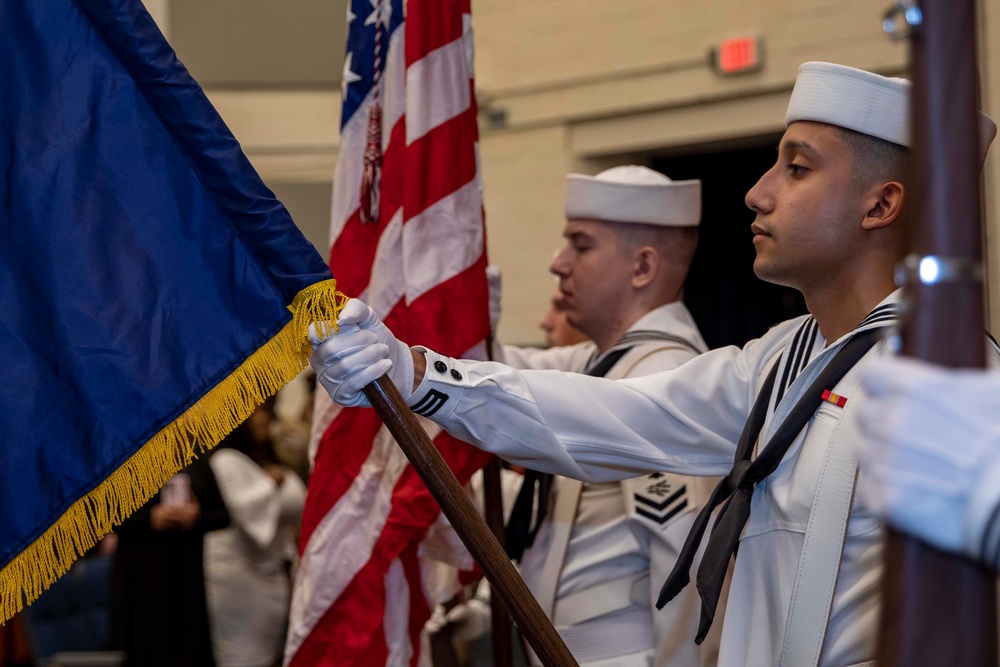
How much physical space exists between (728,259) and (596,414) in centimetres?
362

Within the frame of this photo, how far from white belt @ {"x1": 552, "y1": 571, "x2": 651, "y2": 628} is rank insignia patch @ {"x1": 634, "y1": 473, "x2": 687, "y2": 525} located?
0.21 meters

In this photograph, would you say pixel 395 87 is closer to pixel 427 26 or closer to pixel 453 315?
pixel 427 26

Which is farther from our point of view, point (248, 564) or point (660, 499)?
point (248, 564)

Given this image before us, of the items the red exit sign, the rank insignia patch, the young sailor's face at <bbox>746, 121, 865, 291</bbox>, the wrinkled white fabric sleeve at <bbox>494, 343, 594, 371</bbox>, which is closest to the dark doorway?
the red exit sign

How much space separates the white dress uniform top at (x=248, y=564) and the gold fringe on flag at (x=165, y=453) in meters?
3.52

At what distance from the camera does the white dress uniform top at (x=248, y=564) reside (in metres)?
5.35

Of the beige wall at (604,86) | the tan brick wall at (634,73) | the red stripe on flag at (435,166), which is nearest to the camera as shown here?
the red stripe on flag at (435,166)

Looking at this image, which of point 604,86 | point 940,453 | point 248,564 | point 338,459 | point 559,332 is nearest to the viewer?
point 940,453

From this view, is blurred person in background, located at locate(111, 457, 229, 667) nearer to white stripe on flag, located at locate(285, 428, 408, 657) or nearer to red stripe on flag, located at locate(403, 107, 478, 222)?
white stripe on flag, located at locate(285, 428, 408, 657)

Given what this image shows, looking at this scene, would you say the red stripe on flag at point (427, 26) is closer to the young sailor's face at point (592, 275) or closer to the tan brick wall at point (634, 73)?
Answer: the young sailor's face at point (592, 275)

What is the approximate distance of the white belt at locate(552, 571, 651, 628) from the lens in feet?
8.93

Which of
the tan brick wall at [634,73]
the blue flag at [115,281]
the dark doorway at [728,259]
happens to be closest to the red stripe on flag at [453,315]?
the blue flag at [115,281]

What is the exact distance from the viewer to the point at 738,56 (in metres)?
5.40

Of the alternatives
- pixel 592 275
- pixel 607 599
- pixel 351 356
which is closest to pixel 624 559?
pixel 607 599
